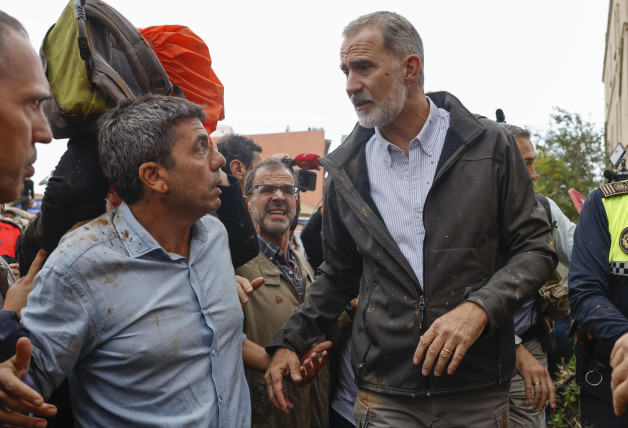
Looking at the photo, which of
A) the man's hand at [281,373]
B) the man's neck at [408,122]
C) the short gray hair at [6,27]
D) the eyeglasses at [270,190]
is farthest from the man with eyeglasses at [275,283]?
the short gray hair at [6,27]

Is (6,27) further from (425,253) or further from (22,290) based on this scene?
(425,253)

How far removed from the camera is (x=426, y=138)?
2.96 m

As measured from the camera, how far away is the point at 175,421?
7.16 ft

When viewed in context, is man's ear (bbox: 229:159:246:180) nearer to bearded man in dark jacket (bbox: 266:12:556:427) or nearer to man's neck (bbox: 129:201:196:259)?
bearded man in dark jacket (bbox: 266:12:556:427)

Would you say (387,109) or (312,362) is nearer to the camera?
(312,362)

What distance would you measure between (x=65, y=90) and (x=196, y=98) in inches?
27.6

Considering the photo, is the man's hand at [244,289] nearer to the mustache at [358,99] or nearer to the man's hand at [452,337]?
the man's hand at [452,337]

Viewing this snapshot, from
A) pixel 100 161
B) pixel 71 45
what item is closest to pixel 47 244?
pixel 100 161

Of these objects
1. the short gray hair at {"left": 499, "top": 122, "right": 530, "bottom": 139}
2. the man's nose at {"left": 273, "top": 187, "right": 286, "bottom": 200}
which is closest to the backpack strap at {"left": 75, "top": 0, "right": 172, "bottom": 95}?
the man's nose at {"left": 273, "top": 187, "right": 286, "bottom": 200}

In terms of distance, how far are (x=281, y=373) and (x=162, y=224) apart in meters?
0.90

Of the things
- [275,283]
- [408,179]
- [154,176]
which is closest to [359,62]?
[408,179]

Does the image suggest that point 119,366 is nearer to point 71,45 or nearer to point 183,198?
point 183,198

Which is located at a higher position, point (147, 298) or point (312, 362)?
point (147, 298)

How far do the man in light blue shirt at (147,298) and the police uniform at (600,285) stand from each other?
65.4 inches
